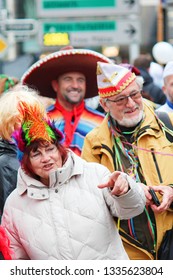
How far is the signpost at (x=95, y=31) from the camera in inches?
559

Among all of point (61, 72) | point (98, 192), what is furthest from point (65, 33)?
point (98, 192)

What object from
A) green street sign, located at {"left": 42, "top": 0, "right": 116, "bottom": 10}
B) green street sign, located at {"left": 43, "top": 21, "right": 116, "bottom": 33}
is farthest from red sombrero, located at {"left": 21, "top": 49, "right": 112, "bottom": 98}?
green street sign, located at {"left": 42, "top": 0, "right": 116, "bottom": 10}

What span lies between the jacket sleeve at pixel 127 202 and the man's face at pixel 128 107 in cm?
91

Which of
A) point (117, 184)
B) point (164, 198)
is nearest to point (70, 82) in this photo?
point (164, 198)

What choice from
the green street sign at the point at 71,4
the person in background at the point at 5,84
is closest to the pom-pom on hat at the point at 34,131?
the person in background at the point at 5,84

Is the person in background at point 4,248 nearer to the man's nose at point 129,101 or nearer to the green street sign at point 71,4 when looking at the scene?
the man's nose at point 129,101

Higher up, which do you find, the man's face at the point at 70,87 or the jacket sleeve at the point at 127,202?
the jacket sleeve at the point at 127,202

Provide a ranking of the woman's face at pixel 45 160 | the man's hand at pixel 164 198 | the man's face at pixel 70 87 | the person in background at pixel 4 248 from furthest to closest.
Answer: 1. the man's face at pixel 70 87
2. the man's hand at pixel 164 198
3. the woman's face at pixel 45 160
4. the person in background at pixel 4 248

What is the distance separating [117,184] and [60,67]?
11.1 feet

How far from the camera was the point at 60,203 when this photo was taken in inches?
179

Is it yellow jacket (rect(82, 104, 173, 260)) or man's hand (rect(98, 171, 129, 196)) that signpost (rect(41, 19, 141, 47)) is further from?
man's hand (rect(98, 171, 129, 196))

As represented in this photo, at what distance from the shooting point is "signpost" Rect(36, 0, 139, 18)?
1446cm

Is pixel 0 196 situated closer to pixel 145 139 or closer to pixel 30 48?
pixel 145 139
